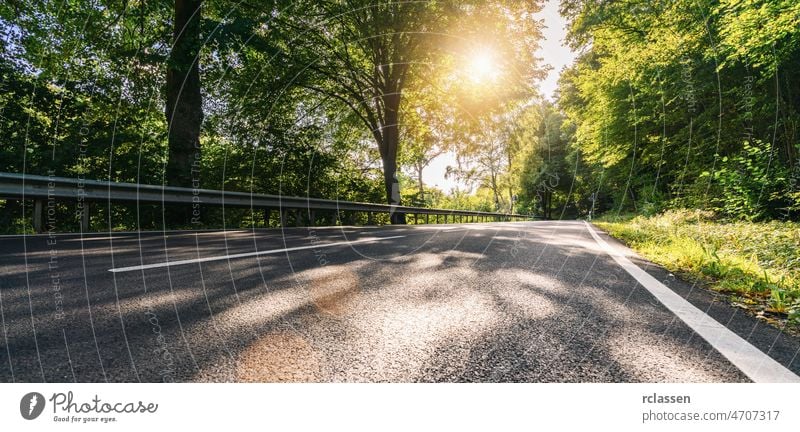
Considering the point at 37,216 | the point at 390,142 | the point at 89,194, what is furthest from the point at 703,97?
the point at 37,216

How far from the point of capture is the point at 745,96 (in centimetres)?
1100

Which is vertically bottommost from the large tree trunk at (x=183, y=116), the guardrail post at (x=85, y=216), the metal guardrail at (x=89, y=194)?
the guardrail post at (x=85, y=216)

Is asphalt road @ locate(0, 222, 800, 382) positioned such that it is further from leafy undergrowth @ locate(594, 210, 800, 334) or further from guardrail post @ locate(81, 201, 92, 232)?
guardrail post @ locate(81, 201, 92, 232)

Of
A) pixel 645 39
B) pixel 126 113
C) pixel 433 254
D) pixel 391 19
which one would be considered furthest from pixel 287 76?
pixel 645 39

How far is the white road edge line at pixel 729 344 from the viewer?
1.45 m

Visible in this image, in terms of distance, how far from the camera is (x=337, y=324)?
74.7 inches

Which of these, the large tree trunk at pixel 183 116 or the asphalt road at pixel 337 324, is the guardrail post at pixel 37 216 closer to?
the asphalt road at pixel 337 324

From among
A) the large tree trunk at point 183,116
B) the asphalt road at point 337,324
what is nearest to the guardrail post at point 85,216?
the asphalt road at point 337,324

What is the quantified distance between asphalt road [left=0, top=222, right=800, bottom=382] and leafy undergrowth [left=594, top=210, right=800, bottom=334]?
0.27m

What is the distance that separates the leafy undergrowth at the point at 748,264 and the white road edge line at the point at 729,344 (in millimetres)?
422

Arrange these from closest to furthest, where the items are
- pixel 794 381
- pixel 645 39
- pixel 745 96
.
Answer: pixel 794 381 < pixel 745 96 < pixel 645 39

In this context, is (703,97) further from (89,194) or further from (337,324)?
(89,194)
